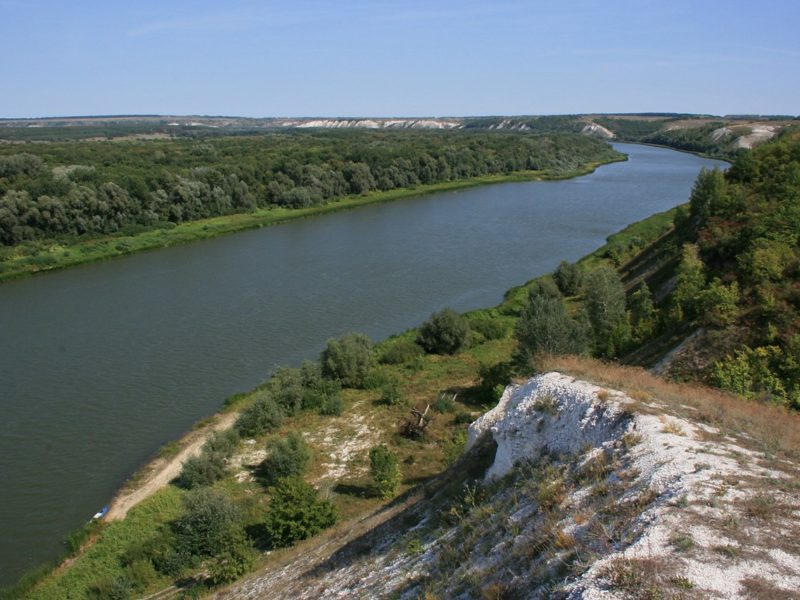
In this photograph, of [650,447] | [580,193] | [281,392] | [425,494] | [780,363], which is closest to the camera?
[650,447]

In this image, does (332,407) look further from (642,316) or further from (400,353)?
(642,316)

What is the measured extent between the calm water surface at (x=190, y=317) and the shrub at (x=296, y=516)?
562 centimetres

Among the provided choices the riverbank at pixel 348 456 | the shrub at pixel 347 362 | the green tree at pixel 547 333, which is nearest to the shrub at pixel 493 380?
the riverbank at pixel 348 456

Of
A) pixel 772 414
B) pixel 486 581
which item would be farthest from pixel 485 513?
pixel 772 414

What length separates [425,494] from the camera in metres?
10.2

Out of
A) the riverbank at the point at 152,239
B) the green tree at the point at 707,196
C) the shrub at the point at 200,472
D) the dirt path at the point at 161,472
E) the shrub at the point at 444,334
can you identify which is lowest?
the dirt path at the point at 161,472

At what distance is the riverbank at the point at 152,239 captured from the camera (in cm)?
3925

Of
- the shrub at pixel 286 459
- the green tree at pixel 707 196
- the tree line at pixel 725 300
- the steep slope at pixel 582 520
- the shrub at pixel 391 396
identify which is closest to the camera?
the steep slope at pixel 582 520

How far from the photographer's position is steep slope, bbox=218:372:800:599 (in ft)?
16.5

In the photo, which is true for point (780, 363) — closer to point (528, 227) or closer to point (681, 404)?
point (681, 404)

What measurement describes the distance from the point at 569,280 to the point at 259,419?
19236 millimetres

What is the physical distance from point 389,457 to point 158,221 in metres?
41.1

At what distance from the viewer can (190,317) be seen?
29.3 m

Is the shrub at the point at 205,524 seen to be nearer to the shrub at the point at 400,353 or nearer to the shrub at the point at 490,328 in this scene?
the shrub at the point at 400,353
